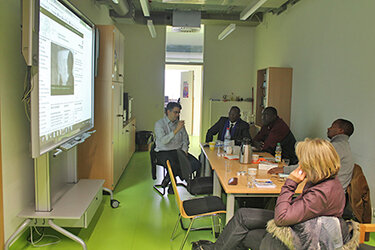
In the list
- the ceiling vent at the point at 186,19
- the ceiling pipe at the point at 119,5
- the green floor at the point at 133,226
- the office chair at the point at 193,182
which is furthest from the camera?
the ceiling vent at the point at 186,19

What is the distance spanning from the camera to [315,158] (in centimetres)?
200

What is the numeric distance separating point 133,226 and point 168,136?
1368 mm

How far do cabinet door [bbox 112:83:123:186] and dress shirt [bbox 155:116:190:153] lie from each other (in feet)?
1.94

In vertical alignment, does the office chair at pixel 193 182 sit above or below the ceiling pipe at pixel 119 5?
below

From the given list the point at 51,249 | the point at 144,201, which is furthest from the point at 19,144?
the point at 144,201

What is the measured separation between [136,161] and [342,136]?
14.7ft

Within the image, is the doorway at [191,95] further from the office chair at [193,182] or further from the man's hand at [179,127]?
the office chair at [193,182]

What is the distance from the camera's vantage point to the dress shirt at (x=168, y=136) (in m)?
4.57

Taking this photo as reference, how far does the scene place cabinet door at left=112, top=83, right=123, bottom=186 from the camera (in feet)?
15.0

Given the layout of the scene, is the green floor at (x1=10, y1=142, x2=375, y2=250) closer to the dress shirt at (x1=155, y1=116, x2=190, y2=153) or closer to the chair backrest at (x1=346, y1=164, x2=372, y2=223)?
the chair backrest at (x1=346, y1=164, x2=372, y2=223)

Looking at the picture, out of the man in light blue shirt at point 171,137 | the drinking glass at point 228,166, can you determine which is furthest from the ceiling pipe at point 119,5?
the drinking glass at point 228,166

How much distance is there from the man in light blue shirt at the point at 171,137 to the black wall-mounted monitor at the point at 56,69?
3.57ft

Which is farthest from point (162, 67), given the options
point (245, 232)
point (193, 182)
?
point (245, 232)

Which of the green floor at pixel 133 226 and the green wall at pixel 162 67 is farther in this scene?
the green wall at pixel 162 67
